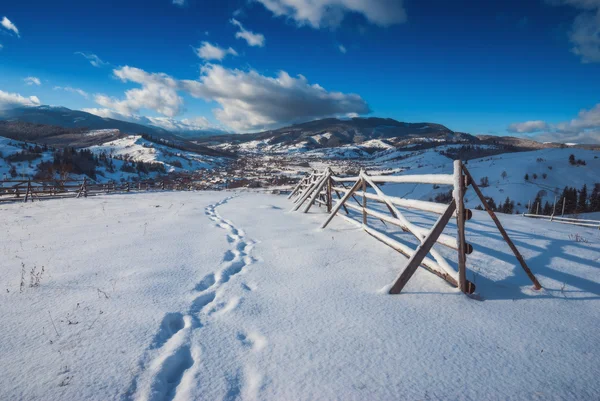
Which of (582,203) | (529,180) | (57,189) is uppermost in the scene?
(529,180)

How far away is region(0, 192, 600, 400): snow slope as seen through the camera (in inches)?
79.5

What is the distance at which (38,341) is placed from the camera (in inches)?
97.0

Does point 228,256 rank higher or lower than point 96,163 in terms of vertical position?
higher

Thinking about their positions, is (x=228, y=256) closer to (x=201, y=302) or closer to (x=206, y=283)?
(x=206, y=283)

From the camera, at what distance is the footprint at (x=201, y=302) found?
3.14 meters

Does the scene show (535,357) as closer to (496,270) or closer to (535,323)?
(535,323)

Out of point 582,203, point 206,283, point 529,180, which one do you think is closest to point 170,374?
point 206,283

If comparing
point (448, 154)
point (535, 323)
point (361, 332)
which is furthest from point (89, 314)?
point (448, 154)

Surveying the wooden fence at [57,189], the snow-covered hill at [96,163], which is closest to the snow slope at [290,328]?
the wooden fence at [57,189]

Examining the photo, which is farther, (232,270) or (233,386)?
(232,270)

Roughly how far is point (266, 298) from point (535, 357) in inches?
105

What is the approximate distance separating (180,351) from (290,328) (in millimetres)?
1016

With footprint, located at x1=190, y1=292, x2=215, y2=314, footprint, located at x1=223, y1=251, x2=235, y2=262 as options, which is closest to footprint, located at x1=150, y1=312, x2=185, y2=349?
footprint, located at x1=190, y1=292, x2=215, y2=314

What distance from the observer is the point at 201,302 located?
132 inches
